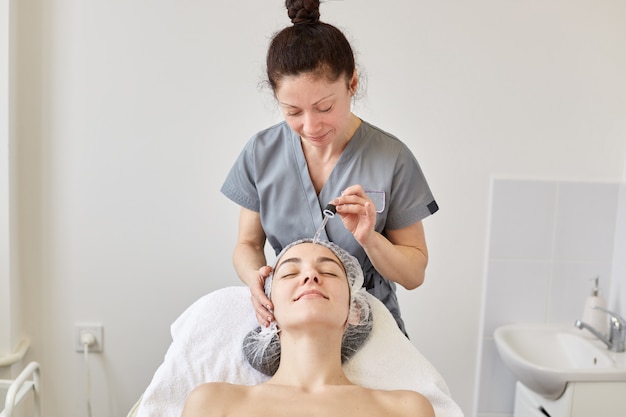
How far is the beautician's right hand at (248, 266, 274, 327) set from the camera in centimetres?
155

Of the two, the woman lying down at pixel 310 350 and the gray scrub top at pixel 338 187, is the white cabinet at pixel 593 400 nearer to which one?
the gray scrub top at pixel 338 187

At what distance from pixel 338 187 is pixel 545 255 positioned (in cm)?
107

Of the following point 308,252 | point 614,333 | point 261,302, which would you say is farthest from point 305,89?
point 614,333

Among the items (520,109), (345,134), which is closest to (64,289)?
(345,134)

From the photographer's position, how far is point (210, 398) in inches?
54.1

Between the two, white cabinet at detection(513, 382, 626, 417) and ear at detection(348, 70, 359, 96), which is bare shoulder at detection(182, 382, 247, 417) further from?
white cabinet at detection(513, 382, 626, 417)

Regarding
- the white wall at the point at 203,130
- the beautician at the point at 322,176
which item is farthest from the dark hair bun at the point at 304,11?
the white wall at the point at 203,130

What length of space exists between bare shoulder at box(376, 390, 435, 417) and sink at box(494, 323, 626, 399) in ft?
2.79

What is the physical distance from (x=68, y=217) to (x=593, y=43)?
1.83 meters

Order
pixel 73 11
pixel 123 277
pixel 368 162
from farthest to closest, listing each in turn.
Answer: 1. pixel 123 277
2. pixel 73 11
3. pixel 368 162

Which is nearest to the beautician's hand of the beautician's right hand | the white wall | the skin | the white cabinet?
the skin

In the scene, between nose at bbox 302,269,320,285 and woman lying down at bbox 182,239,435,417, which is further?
nose at bbox 302,269,320,285

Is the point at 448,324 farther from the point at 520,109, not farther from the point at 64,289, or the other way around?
the point at 64,289

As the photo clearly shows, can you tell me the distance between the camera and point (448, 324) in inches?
96.1
